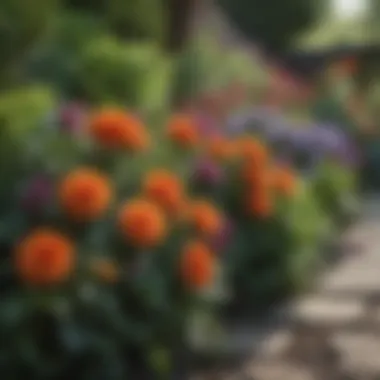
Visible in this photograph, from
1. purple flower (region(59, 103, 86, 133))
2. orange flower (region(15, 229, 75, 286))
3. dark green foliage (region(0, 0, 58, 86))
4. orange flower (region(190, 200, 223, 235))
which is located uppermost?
dark green foliage (region(0, 0, 58, 86))

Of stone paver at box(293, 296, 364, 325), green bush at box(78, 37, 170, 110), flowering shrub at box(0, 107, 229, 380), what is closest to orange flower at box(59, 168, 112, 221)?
flowering shrub at box(0, 107, 229, 380)

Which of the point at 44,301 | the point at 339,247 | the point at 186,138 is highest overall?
the point at 339,247

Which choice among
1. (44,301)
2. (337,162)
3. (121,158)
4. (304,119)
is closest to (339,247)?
(337,162)

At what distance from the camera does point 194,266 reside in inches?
112

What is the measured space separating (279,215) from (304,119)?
229 cm

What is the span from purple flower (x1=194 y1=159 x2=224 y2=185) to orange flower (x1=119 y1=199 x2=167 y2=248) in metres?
0.53

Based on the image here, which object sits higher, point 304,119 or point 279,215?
point 304,119

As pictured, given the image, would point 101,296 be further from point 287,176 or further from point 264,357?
point 287,176

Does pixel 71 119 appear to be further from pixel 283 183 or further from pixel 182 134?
pixel 283 183

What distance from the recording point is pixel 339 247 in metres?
5.11

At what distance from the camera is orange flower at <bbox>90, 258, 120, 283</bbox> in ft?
8.98

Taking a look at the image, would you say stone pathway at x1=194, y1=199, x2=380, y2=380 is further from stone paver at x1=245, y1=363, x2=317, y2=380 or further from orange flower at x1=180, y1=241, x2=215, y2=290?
orange flower at x1=180, y1=241, x2=215, y2=290

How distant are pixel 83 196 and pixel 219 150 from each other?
3.09 ft

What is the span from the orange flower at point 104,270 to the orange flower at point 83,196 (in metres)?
0.11
